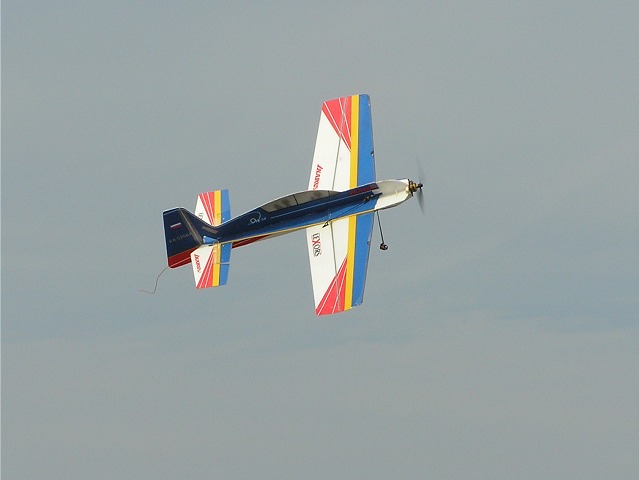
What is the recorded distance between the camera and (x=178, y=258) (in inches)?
2195

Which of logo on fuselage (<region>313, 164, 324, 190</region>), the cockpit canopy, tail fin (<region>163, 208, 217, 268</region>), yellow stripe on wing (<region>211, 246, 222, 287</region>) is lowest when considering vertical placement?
yellow stripe on wing (<region>211, 246, 222, 287</region>)

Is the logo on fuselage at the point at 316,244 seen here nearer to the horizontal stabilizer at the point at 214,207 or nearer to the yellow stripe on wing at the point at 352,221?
the yellow stripe on wing at the point at 352,221

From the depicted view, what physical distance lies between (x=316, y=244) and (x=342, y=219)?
1.53m

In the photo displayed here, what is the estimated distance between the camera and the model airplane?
5284 centimetres

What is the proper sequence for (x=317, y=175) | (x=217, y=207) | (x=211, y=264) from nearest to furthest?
(x=211, y=264), (x=317, y=175), (x=217, y=207)

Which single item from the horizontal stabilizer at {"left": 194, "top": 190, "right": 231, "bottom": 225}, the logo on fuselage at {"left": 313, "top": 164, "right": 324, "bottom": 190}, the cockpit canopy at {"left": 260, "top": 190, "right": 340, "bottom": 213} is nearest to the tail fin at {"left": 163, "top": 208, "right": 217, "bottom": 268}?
the horizontal stabilizer at {"left": 194, "top": 190, "right": 231, "bottom": 225}

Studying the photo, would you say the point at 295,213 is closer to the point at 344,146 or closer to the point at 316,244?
the point at 316,244

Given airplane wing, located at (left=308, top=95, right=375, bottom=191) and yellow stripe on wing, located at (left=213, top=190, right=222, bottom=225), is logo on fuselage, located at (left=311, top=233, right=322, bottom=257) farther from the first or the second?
yellow stripe on wing, located at (left=213, top=190, right=222, bottom=225)

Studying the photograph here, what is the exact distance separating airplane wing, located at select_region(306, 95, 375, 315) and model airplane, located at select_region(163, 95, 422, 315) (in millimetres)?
40

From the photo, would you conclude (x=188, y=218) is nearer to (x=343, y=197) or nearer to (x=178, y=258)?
(x=178, y=258)

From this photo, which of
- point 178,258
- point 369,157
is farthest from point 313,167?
point 178,258

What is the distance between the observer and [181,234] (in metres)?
55.7

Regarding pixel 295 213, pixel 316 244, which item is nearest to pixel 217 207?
pixel 295 213

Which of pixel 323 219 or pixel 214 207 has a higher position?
pixel 214 207
